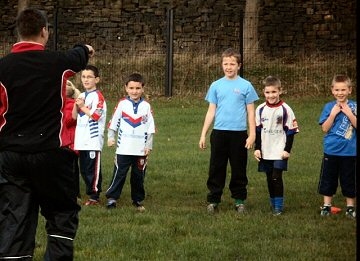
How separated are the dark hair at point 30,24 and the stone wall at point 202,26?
20.4 meters

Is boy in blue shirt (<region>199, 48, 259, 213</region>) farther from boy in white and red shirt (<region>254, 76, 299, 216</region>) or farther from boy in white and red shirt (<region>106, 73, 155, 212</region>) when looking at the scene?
boy in white and red shirt (<region>106, 73, 155, 212</region>)

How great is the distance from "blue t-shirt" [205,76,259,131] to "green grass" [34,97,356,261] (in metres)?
0.99

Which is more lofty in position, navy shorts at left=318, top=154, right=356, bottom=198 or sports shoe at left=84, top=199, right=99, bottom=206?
navy shorts at left=318, top=154, right=356, bottom=198

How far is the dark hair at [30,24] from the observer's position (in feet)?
21.1

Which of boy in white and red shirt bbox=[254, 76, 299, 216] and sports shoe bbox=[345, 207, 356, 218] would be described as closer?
sports shoe bbox=[345, 207, 356, 218]

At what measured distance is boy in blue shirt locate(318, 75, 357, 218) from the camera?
9461mm

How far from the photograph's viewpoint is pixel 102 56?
28062 millimetres

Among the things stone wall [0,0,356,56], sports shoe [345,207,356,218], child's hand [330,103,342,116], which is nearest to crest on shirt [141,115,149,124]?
child's hand [330,103,342,116]

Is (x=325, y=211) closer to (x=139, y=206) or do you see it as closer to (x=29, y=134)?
(x=139, y=206)

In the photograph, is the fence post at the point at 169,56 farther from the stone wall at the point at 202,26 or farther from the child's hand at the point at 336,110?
the child's hand at the point at 336,110

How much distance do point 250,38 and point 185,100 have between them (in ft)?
13.7

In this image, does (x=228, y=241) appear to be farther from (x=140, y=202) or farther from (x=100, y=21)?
(x=100, y=21)

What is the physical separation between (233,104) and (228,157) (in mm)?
638

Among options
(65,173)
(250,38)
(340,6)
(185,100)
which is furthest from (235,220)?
(340,6)
